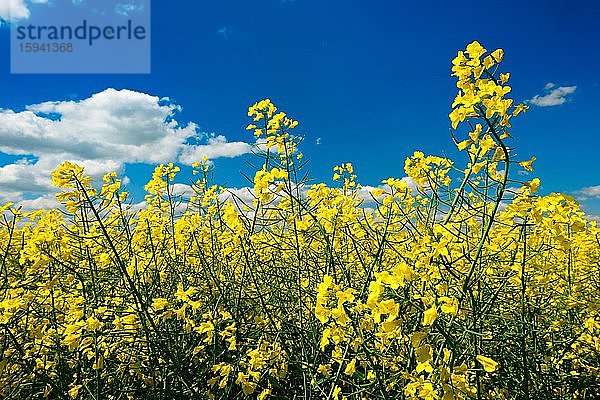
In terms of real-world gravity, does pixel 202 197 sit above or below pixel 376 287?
above

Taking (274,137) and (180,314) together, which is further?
(274,137)

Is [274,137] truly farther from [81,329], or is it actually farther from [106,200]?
[81,329]

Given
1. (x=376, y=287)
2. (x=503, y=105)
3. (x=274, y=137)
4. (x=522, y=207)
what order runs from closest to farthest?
(x=376, y=287), (x=503, y=105), (x=522, y=207), (x=274, y=137)

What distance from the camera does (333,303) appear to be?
2.39 meters

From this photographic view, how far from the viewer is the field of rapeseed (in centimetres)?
203

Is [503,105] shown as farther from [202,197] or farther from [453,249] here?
[202,197]

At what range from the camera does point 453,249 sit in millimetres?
2004

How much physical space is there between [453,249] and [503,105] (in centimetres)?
61

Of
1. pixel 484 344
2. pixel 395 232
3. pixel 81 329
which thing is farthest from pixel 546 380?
pixel 81 329

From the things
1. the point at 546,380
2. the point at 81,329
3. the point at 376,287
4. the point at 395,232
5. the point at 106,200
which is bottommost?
the point at 546,380

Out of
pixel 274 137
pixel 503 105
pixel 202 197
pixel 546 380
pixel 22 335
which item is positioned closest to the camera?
pixel 503 105

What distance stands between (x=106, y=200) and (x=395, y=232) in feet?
6.07

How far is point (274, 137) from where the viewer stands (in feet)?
10.8

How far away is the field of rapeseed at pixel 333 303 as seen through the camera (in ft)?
6.67
